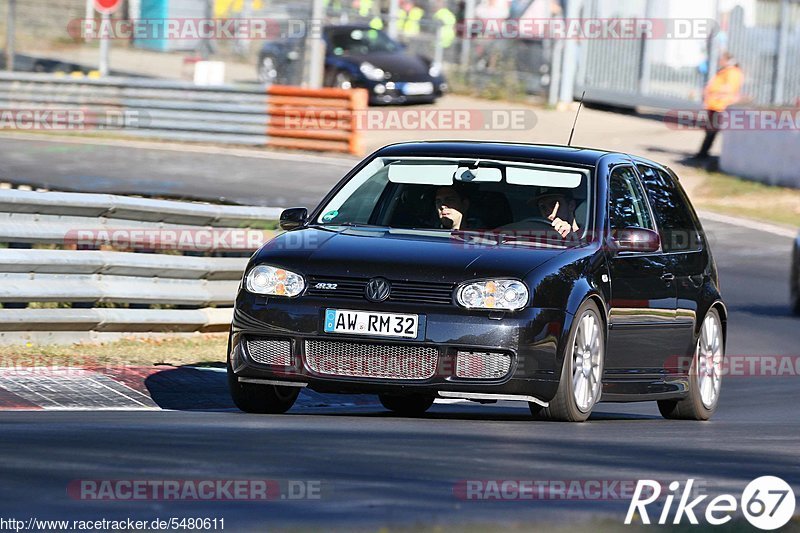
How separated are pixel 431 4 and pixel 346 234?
106 ft

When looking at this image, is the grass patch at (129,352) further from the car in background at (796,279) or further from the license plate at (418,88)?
the license plate at (418,88)

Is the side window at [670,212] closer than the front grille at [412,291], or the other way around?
the front grille at [412,291]

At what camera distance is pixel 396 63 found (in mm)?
35500

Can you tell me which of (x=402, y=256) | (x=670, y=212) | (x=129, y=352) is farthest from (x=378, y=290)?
(x=129, y=352)

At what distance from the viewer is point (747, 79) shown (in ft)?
110

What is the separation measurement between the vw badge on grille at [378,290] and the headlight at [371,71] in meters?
27.0

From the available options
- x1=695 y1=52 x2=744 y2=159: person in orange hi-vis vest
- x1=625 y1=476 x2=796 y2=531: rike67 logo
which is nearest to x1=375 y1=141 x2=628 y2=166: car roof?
x1=625 y1=476 x2=796 y2=531: rike67 logo

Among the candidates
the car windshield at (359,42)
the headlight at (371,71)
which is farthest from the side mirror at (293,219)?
the car windshield at (359,42)

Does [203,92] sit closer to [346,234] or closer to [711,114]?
[711,114]

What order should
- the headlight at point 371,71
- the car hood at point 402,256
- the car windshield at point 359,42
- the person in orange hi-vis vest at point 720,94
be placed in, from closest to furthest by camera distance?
the car hood at point 402,256, the person in orange hi-vis vest at point 720,94, the headlight at point 371,71, the car windshield at point 359,42

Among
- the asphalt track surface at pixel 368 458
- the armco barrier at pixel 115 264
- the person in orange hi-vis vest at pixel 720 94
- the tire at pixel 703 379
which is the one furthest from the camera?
the person in orange hi-vis vest at pixel 720 94

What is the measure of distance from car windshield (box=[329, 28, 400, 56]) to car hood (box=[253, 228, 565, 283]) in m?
27.4

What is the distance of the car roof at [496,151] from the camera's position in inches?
378

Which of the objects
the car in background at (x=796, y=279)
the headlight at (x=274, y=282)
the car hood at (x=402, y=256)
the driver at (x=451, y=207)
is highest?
the driver at (x=451, y=207)
